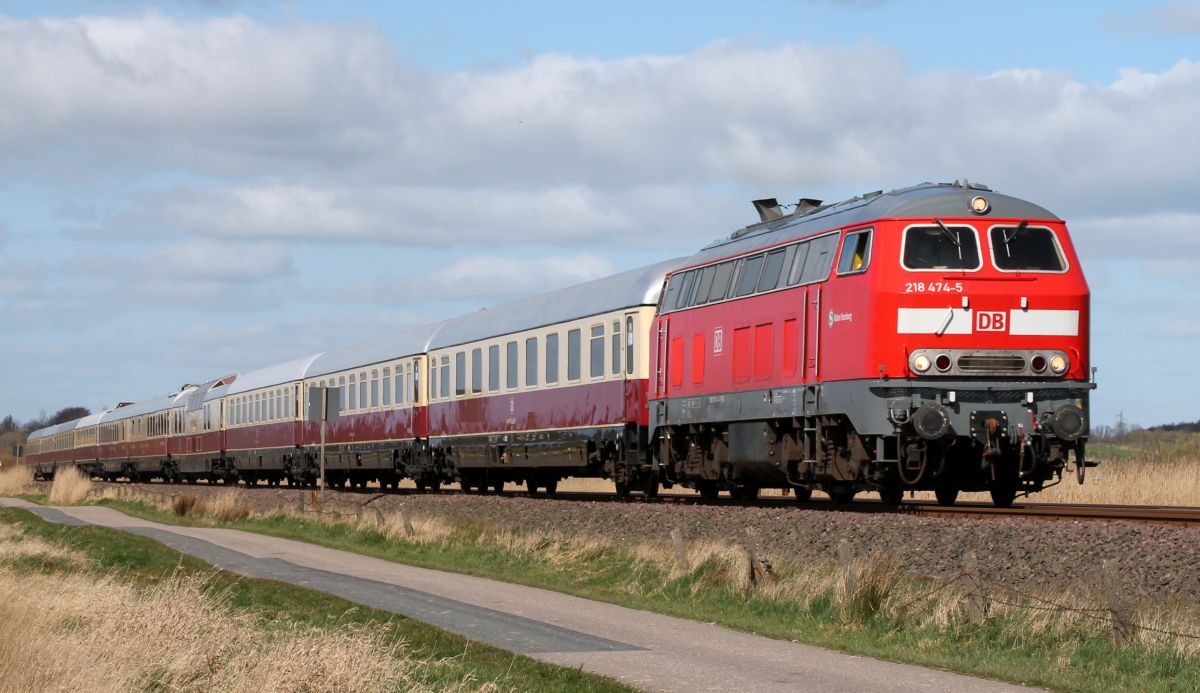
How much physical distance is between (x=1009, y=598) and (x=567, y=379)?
17.2 metres

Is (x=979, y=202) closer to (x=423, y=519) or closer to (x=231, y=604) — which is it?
(x=231, y=604)

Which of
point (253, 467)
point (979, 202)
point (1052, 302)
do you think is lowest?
point (253, 467)

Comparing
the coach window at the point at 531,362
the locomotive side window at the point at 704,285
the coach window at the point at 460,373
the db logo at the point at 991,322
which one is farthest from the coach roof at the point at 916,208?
the coach window at the point at 460,373

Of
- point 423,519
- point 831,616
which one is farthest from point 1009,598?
point 423,519

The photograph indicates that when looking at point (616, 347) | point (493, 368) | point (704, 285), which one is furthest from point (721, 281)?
point (493, 368)

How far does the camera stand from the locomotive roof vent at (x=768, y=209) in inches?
1056

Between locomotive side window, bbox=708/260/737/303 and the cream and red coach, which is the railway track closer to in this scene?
the cream and red coach

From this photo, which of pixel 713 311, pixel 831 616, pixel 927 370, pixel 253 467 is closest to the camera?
pixel 831 616

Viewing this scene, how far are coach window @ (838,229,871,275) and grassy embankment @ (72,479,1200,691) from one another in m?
4.12

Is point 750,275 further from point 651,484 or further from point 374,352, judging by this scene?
point 374,352

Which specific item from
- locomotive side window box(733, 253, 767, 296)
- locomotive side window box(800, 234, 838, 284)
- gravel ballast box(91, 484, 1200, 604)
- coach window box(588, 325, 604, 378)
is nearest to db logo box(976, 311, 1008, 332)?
locomotive side window box(800, 234, 838, 284)

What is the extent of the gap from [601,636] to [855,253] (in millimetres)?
7882

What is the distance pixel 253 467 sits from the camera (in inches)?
2338

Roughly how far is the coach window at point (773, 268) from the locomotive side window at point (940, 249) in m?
2.61
